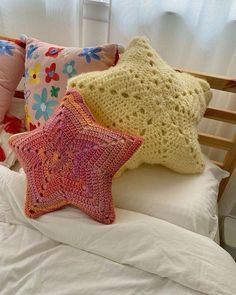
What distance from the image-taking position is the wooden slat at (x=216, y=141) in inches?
41.5

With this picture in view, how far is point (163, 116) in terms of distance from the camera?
77cm

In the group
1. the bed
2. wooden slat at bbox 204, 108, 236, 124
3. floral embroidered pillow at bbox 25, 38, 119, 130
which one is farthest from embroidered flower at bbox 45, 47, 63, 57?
wooden slat at bbox 204, 108, 236, 124

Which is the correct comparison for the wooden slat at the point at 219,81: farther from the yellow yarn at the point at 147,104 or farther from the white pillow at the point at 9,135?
the white pillow at the point at 9,135

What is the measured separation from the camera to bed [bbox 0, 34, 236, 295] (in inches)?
25.9

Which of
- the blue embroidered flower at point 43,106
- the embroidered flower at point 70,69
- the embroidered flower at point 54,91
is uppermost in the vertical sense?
the embroidered flower at point 70,69

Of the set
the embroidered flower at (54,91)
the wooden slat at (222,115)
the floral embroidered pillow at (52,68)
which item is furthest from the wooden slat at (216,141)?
the embroidered flower at (54,91)

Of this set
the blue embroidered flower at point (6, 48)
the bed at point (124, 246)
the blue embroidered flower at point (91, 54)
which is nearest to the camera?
the bed at point (124, 246)

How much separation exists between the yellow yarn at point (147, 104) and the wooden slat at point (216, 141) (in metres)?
0.27

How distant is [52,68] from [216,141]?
657 millimetres

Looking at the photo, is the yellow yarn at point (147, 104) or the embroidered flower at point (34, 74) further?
the embroidered flower at point (34, 74)

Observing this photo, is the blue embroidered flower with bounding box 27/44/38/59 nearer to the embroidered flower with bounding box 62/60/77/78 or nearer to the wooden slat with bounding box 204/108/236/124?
the embroidered flower with bounding box 62/60/77/78

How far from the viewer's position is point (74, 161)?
71cm

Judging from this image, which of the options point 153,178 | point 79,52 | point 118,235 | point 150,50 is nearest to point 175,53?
point 150,50

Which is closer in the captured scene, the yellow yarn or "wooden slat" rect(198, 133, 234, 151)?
the yellow yarn
